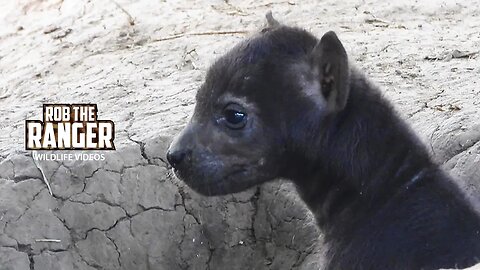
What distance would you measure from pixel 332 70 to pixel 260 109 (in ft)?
0.99

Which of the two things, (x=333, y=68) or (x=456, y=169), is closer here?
(x=333, y=68)

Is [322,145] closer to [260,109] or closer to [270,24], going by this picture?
[260,109]

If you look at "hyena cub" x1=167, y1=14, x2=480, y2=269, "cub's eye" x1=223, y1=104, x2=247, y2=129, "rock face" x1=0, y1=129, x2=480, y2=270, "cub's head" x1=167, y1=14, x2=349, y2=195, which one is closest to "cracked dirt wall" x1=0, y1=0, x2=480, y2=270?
"rock face" x1=0, y1=129, x2=480, y2=270

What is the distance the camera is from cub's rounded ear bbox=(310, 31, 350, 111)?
4.23m

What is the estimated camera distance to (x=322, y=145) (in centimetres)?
436

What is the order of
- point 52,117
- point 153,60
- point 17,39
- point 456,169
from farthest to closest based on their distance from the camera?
point 17,39, point 153,60, point 52,117, point 456,169

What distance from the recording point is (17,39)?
25.0 feet

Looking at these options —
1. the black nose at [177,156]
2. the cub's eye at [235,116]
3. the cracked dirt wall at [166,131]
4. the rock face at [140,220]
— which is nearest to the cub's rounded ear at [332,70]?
the cub's eye at [235,116]

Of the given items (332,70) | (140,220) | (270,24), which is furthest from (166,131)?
(332,70)

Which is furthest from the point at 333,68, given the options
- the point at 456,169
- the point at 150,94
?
the point at 150,94

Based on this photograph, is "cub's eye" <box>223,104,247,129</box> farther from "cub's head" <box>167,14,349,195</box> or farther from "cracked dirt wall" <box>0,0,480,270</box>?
"cracked dirt wall" <box>0,0,480,270</box>

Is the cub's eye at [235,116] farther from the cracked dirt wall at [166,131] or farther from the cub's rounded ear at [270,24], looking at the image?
the cracked dirt wall at [166,131]

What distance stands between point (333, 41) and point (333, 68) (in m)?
0.11

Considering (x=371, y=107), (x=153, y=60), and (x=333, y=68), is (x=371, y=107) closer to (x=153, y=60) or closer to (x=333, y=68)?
(x=333, y=68)
